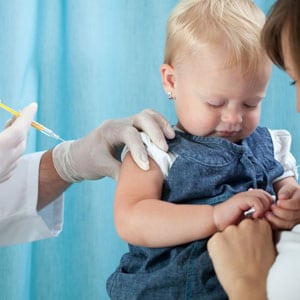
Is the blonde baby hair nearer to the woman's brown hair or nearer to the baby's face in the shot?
the baby's face

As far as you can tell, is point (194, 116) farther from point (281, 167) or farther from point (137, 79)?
point (137, 79)

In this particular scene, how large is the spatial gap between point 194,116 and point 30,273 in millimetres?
941

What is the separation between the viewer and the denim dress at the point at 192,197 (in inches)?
44.5

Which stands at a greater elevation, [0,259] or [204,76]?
[204,76]

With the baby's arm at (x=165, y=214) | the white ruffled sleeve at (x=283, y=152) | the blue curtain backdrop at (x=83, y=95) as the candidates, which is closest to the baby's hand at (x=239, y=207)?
the baby's arm at (x=165, y=214)

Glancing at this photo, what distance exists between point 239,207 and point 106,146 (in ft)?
1.71

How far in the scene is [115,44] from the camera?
192 centimetres

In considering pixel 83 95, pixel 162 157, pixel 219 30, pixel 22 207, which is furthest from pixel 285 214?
pixel 83 95

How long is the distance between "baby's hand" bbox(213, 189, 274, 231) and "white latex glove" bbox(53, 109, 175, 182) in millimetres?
195

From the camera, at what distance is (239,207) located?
108cm

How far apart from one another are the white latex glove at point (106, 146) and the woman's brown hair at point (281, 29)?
12.9 inches

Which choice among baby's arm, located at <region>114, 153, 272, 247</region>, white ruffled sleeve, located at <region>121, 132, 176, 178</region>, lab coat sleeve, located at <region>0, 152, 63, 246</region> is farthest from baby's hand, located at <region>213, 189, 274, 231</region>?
lab coat sleeve, located at <region>0, 152, 63, 246</region>

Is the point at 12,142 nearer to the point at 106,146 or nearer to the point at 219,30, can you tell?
the point at 106,146

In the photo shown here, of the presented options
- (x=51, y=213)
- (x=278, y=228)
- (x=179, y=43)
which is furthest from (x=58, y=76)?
(x=278, y=228)
